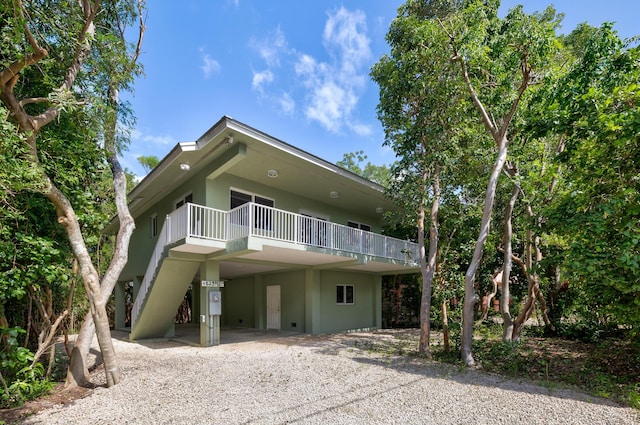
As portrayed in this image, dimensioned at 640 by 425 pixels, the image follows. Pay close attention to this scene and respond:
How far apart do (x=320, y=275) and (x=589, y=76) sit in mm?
10331

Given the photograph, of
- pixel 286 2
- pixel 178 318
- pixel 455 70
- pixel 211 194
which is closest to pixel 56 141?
pixel 211 194

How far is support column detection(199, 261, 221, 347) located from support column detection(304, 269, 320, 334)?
373 centimetres

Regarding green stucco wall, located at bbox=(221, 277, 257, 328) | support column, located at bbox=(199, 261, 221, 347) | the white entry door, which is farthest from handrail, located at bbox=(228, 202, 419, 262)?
green stucco wall, located at bbox=(221, 277, 257, 328)

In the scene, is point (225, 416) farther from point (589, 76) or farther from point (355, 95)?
point (355, 95)

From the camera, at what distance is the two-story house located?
33.2ft

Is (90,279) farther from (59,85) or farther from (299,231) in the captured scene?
(299,231)

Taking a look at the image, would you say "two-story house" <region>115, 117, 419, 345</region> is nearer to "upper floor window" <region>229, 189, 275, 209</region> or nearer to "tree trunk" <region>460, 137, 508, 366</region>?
"upper floor window" <region>229, 189, 275, 209</region>

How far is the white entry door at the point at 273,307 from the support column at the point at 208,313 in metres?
4.32

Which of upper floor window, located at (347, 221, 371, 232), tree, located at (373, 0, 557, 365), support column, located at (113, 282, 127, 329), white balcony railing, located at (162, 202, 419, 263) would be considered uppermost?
tree, located at (373, 0, 557, 365)

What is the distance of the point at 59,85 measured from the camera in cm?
688

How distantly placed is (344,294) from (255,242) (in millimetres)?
7048

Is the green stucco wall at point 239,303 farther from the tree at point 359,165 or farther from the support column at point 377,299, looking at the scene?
the tree at point 359,165

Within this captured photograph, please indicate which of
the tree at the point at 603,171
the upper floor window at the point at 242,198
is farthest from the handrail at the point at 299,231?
the tree at the point at 603,171

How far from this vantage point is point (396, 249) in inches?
561
